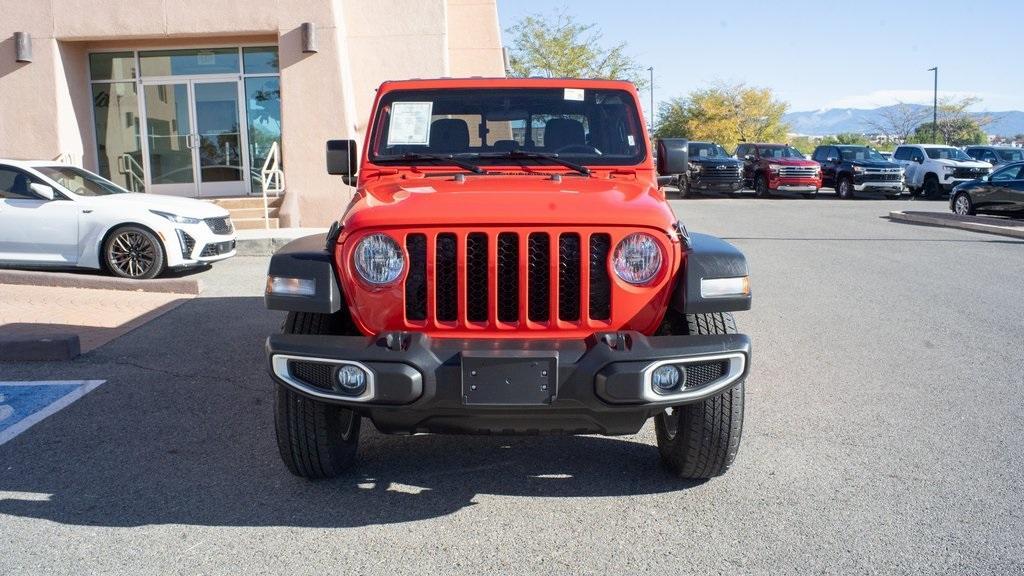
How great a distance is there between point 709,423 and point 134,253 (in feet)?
29.0

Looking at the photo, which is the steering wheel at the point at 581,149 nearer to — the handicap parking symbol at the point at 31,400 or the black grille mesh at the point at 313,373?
the black grille mesh at the point at 313,373

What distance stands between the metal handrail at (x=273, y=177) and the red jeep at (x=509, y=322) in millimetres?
12567

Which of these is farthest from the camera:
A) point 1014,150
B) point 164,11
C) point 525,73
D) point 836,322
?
point 525,73

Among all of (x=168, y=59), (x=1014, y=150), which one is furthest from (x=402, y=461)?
(x=1014, y=150)

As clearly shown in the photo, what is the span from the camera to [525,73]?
44.4 metres

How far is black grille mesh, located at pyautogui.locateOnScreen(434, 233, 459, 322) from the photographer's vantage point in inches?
153

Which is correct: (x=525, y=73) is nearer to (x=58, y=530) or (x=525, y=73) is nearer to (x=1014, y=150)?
(x=1014, y=150)

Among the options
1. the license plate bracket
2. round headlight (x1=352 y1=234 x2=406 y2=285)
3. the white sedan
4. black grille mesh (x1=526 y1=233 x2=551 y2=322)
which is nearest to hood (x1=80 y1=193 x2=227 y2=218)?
the white sedan

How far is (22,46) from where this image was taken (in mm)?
16625

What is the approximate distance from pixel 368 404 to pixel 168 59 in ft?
54.7

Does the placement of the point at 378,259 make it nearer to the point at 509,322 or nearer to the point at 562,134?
the point at 509,322

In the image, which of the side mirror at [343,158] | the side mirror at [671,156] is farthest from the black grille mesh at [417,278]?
the side mirror at [671,156]

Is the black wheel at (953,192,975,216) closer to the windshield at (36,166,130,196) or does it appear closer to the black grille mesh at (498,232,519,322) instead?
the windshield at (36,166,130,196)

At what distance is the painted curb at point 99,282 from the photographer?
10008 mm
